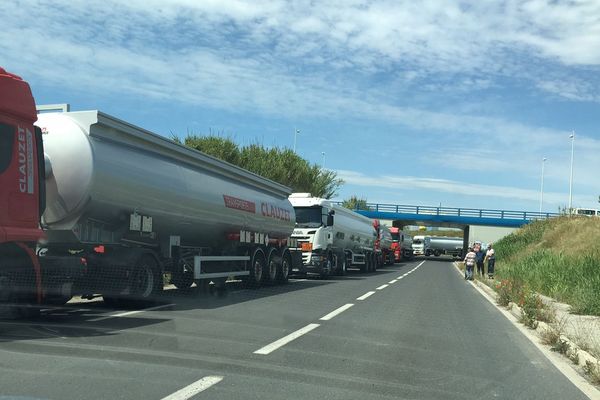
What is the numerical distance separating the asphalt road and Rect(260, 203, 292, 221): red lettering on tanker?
624cm

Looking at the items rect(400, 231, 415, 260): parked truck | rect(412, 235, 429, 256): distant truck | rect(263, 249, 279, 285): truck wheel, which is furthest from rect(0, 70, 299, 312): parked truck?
rect(412, 235, 429, 256): distant truck

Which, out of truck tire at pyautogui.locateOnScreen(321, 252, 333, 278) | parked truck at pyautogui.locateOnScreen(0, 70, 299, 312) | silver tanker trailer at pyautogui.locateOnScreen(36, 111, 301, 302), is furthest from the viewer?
truck tire at pyautogui.locateOnScreen(321, 252, 333, 278)

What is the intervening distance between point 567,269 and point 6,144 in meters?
16.1

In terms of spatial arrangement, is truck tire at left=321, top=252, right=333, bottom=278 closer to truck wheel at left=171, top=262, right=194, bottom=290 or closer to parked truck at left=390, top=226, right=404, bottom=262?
truck wheel at left=171, top=262, right=194, bottom=290

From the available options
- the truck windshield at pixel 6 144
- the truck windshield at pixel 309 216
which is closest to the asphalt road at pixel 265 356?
the truck windshield at pixel 6 144

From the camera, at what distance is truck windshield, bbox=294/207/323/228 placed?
23.9 m

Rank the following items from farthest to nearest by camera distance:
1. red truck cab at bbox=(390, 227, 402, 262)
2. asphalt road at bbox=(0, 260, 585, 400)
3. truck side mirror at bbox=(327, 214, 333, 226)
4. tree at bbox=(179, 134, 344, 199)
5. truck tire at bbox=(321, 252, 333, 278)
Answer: red truck cab at bbox=(390, 227, 402, 262) → tree at bbox=(179, 134, 344, 199) → truck side mirror at bbox=(327, 214, 333, 226) → truck tire at bbox=(321, 252, 333, 278) → asphalt road at bbox=(0, 260, 585, 400)

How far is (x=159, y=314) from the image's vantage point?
10508mm

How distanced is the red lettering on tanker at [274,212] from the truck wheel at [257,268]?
132cm

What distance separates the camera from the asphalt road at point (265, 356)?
5621mm

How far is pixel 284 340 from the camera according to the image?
27.2 ft

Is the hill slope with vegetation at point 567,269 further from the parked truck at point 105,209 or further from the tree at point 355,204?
the tree at point 355,204

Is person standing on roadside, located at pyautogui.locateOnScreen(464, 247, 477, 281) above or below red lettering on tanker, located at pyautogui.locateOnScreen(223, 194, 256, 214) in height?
below

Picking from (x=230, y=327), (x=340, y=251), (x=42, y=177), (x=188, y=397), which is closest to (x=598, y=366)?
(x=188, y=397)
